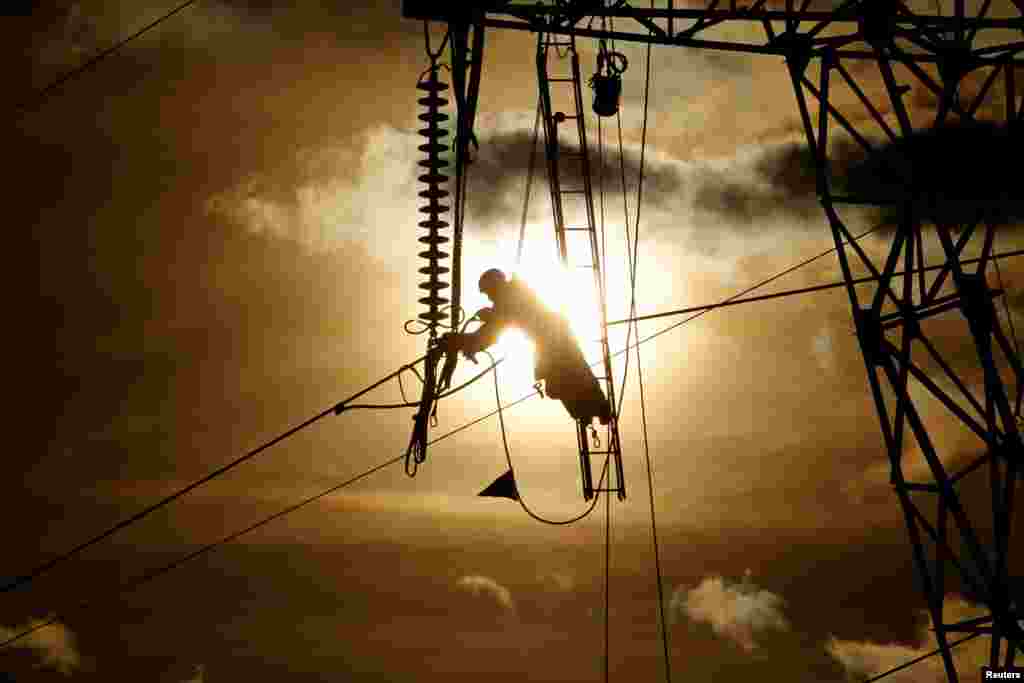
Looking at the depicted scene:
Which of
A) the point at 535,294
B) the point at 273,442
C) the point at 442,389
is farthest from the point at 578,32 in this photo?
the point at 273,442

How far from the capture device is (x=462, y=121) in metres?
11.6

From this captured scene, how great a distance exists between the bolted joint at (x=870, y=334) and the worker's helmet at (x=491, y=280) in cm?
392

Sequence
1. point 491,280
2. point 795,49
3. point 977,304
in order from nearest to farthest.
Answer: point 491,280
point 977,304
point 795,49

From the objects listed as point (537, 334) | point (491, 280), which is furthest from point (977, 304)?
point (491, 280)

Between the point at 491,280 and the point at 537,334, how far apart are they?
0.73m

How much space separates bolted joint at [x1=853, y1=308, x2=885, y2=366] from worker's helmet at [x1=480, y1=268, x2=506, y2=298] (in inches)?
154

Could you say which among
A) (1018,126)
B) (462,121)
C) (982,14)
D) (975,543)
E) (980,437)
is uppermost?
(982,14)

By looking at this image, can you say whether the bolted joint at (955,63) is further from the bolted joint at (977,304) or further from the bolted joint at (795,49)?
the bolted joint at (977,304)

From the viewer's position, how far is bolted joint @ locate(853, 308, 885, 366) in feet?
40.2

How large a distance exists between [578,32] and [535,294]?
2.83 metres

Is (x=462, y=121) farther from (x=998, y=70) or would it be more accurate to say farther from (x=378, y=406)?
(x=998, y=70)

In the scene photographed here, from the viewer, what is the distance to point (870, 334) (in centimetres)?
1232

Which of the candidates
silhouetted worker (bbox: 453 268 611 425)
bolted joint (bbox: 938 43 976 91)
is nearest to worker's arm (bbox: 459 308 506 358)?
silhouetted worker (bbox: 453 268 611 425)

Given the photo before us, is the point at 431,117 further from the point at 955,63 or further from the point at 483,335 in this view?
the point at 955,63
